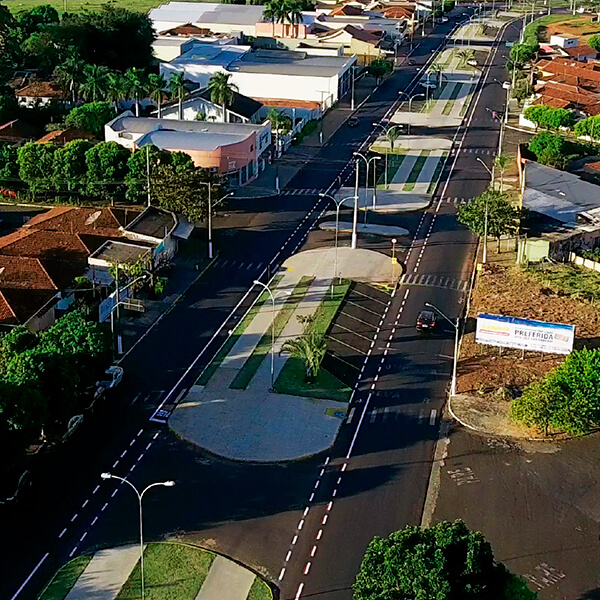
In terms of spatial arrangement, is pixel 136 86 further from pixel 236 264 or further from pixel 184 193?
Result: pixel 236 264

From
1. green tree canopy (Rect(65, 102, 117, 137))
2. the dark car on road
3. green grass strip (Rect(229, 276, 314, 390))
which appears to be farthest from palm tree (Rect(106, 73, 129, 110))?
the dark car on road

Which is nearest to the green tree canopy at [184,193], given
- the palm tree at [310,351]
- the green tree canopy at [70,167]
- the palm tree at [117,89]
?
the green tree canopy at [70,167]

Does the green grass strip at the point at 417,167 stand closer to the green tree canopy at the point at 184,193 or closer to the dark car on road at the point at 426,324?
the green tree canopy at the point at 184,193

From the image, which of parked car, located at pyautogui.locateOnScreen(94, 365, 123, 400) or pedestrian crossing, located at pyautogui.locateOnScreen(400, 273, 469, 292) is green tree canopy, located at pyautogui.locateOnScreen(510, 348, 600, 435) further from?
parked car, located at pyautogui.locateOnScreen(94, 365, 123, 400)

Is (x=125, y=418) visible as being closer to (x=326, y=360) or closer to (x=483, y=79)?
(x=326, y=360)

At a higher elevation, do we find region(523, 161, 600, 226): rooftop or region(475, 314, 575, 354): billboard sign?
region(475, 314, 575, 354): billboard sign

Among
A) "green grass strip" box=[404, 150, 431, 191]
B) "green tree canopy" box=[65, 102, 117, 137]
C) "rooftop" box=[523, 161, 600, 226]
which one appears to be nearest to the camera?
"rooftop" box=[523, 161, 600, 226]

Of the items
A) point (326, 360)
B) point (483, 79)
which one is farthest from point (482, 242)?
point (483, 79)
